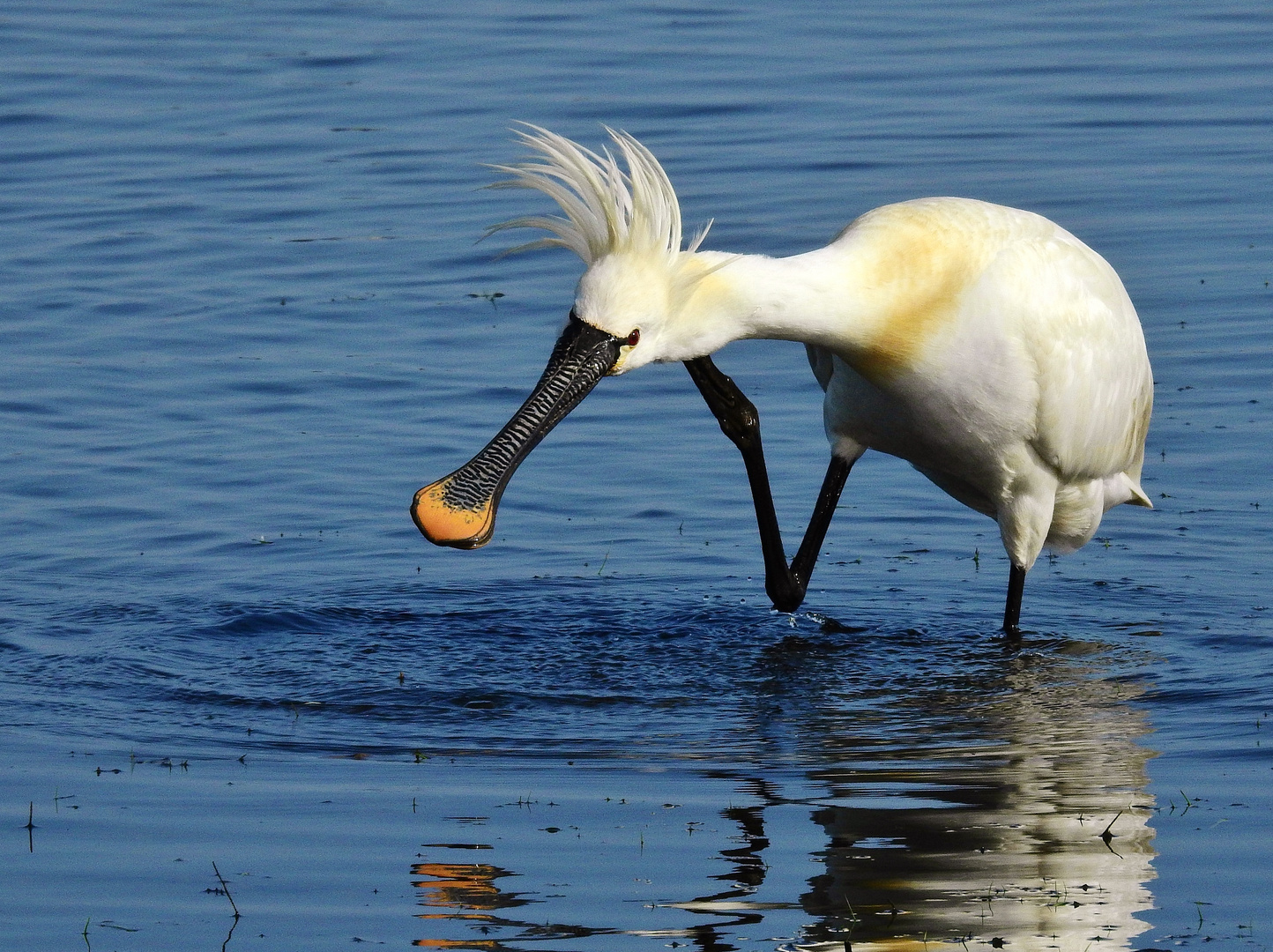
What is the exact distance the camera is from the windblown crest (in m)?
7.50

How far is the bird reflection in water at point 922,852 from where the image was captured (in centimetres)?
590

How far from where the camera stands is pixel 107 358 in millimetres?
13633

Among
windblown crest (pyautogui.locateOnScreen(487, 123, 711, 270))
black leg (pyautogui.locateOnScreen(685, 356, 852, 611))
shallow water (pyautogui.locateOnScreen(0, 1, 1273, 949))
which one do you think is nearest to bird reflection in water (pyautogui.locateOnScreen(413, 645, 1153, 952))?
shallow water (pyautogui.locateOnScreen(0, 1, 1273, 949))

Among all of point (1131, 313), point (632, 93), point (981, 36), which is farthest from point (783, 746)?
point (981, 36)

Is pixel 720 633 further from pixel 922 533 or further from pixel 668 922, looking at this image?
pixel 668 922

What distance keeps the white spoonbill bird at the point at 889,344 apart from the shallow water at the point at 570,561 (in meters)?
0.60

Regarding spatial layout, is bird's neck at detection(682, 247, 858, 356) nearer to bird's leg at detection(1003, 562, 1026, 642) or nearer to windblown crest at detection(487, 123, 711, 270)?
windblown crest at detection(487, 123, 711, 270)

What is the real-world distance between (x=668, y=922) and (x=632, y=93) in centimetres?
1496

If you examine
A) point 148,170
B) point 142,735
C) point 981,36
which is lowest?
point 142,735

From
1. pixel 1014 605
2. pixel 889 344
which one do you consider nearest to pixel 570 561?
pixel 1014 605

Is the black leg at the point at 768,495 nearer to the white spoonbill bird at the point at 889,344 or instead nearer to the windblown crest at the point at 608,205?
the white spoonbill bird at the point at 889,344

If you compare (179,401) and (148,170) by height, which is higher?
(148,170)

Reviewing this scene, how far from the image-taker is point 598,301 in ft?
24.5

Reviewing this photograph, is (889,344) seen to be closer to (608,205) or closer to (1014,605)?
(608,205)
